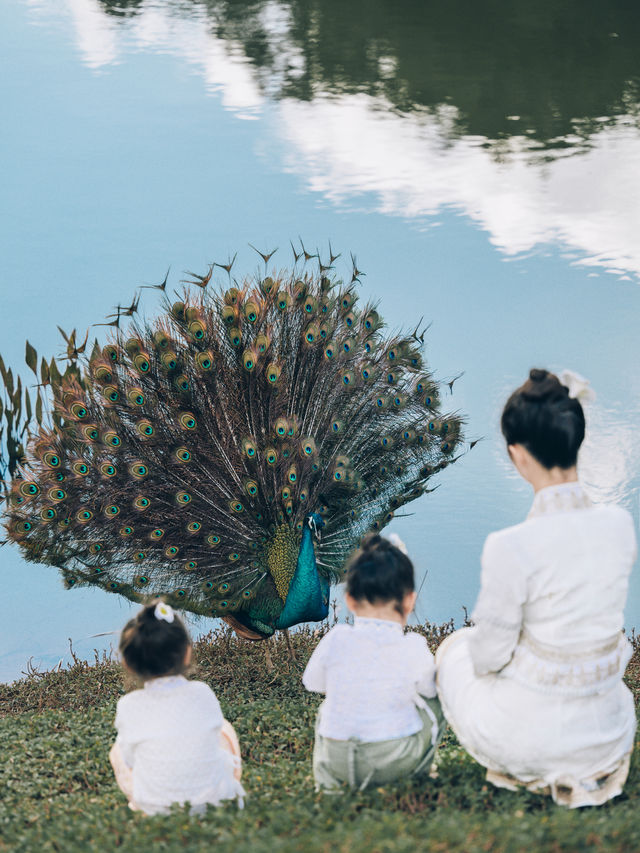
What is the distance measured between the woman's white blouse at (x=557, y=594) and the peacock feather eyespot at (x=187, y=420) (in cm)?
532

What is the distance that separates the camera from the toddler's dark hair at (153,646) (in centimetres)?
353

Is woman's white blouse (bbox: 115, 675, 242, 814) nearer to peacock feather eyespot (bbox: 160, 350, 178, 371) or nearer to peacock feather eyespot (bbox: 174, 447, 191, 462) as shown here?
peacock feather eyespot (bbox: 174, 447, 191, 462)

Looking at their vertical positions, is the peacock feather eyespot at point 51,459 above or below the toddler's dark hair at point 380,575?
below

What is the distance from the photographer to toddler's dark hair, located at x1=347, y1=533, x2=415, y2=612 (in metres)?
3.46

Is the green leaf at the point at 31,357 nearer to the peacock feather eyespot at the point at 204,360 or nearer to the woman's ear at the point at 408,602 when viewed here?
the peacock feather eyespot at the point at 204,360

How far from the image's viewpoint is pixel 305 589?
8156mm

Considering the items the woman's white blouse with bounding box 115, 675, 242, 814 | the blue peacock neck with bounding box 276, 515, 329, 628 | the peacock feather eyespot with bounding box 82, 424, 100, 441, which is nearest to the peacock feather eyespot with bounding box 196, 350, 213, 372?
the peacock feather eyespot with bounding box 82, 424, 100, 441

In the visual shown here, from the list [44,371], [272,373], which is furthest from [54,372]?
Result: [272,373]

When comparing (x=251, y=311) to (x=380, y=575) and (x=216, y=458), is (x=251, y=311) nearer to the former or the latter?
(x=216, y=458)

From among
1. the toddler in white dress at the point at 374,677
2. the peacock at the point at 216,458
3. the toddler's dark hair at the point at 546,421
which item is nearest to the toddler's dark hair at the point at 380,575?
the toddler in white dress at the point at 374,677

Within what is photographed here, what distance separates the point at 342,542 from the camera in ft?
29.7

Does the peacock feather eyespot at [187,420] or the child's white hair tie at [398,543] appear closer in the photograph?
the child's white hair tie at [398,543]

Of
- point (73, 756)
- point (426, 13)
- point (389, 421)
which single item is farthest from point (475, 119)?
point (73, 756)

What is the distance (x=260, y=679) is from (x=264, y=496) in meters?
1.89
